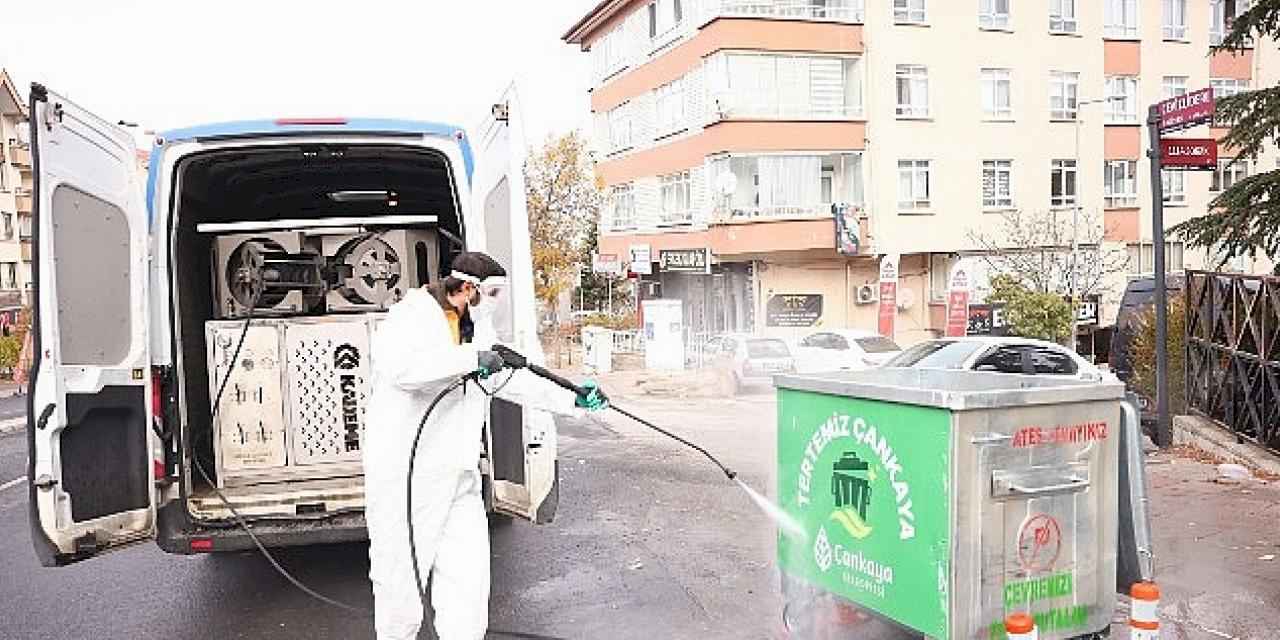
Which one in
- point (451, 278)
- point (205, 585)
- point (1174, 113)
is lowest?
point (205, 585)

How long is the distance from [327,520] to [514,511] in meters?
1.03

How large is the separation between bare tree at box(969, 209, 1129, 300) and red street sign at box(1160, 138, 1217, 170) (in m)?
19.3

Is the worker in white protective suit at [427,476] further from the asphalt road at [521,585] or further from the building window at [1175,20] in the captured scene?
the building window at [1175,20]

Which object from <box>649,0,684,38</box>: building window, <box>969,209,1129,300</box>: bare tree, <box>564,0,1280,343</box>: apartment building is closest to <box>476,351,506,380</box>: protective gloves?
<box>564,0,1280,343</box>: apartment building

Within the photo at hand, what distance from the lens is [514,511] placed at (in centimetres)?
568

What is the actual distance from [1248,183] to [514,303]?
8053 millimetres

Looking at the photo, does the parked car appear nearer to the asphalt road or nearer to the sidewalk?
the sidewalk

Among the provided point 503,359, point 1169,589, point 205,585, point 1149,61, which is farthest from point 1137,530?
point 1149,61

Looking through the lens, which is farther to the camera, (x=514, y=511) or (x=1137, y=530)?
(x=514, y=511)

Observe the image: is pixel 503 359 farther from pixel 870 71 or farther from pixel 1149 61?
pixel 1149 61

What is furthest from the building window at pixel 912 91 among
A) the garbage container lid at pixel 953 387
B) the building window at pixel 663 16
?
the garbage container lid at pixel 953 387

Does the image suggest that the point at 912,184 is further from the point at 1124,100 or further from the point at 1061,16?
the point at 1124,100

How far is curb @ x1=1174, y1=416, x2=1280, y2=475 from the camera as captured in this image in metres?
9.31

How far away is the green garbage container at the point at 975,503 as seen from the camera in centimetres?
381
